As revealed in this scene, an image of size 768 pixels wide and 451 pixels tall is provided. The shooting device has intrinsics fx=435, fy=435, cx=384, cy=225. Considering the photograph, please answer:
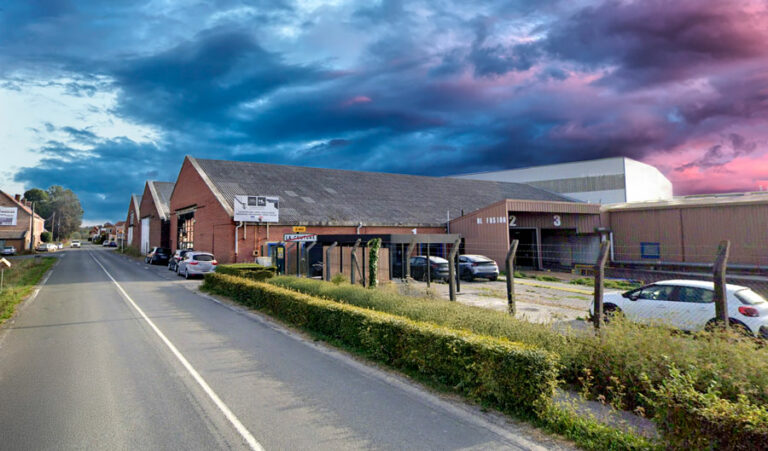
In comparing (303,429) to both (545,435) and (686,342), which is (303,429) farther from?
(686,342)

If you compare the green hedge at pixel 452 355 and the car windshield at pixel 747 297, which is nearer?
the green hedge at pixel 452 355

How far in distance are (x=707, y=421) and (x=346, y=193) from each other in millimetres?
34275

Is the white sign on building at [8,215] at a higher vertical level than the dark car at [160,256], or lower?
higher

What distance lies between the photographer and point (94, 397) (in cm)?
593

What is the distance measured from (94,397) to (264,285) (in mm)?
7716

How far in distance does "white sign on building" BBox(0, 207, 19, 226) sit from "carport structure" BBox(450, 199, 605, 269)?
62.4 metres

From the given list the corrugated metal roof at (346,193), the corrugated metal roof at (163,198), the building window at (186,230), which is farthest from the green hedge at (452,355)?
the corrugated metal roof at (163,198)

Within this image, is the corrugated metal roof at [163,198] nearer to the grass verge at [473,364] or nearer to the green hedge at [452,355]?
the green hedge at [452,355]

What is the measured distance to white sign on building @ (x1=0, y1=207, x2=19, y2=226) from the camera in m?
58.8

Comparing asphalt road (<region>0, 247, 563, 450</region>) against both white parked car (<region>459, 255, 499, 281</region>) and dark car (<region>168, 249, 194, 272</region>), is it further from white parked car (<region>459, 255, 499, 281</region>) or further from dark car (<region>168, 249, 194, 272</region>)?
dark car (<region>168, 249, 194, 272</region>)

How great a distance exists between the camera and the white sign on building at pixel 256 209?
27.3 m

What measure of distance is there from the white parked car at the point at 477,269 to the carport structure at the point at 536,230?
186 inches

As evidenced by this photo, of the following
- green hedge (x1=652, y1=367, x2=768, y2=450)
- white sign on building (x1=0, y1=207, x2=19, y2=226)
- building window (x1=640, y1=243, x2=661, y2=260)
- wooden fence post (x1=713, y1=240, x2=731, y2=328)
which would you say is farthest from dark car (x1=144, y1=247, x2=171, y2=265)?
white sign on building (x1=0, y1=207, x2=19, y2=226)

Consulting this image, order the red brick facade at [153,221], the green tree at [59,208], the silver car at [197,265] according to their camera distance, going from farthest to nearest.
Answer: the green tree at [59,208]
the red brick facade at [153,221]
the silver car at [197,265]
